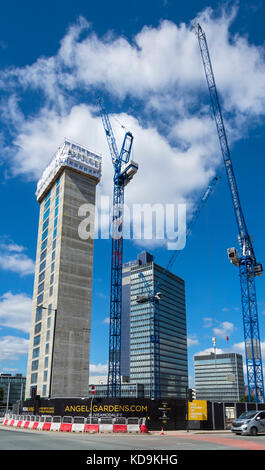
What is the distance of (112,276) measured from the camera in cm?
8788

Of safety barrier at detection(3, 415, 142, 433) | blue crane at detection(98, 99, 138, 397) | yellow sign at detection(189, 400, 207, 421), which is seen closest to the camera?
safety barrier at detection(3, 415, 142, 433)

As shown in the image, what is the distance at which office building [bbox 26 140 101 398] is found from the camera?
87.3 m

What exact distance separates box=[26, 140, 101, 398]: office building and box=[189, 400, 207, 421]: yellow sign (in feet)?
165

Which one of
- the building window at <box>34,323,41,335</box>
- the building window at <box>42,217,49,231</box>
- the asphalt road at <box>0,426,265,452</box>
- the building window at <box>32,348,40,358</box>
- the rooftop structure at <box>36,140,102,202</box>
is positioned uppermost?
the rooftop structure at <box>36,140,102,202</box>

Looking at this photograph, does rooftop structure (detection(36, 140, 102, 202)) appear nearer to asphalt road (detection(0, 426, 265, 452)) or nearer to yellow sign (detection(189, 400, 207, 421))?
yellow sign (detection(189, 400, 207, 421))

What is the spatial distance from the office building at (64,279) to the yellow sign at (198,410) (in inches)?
1976

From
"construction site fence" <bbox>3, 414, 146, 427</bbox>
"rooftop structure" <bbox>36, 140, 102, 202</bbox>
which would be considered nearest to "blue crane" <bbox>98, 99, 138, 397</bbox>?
"rooftop structure" <bbox>36, 140, 102, 202</bbox>

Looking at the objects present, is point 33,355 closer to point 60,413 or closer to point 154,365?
point 60,413

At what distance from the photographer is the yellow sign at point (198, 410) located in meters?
34.4

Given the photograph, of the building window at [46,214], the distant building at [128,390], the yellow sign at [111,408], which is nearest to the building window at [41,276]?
the building window at [46,214]

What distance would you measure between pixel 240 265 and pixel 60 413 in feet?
219

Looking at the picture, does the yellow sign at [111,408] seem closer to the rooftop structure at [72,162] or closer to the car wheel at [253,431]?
the car wheel at [253,431]

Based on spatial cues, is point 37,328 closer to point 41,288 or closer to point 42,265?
point 41,288
